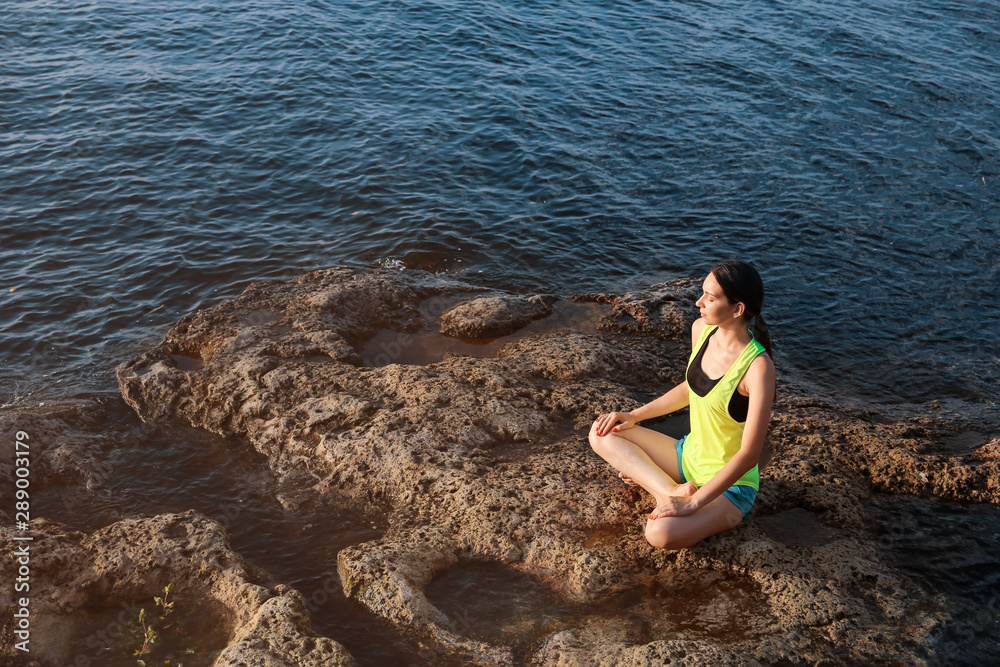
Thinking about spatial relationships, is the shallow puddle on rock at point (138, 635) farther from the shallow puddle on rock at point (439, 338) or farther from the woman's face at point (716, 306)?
the woman's face at point (716, 306)

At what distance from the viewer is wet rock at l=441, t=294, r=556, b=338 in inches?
393

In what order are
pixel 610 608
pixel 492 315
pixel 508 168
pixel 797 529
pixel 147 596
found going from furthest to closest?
pixel 508 168 → pixel 492 315 → pixel 797 529 → pixel 147 596 → pixel 610 608

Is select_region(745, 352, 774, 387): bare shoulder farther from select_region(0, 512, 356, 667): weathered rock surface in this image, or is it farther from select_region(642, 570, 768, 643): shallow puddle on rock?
select_region(0, 512, 356, 667): weathered rock surface

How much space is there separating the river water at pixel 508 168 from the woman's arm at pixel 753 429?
4.06 metres

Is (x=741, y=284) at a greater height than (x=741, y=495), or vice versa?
(x=741, y=284)

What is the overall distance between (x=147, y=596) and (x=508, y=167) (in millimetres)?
10755

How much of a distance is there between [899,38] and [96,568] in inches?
911

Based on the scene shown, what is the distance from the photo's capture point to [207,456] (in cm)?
803

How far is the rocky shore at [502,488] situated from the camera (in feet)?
19.0

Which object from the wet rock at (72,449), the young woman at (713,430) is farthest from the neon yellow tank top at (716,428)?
the wet rock at (72,449)

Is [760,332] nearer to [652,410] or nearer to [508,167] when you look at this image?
[652,410]

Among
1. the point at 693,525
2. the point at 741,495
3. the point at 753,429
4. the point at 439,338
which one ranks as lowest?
the point at 439,338

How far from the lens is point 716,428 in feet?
19.9

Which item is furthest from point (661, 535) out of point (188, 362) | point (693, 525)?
point (188, 362)
